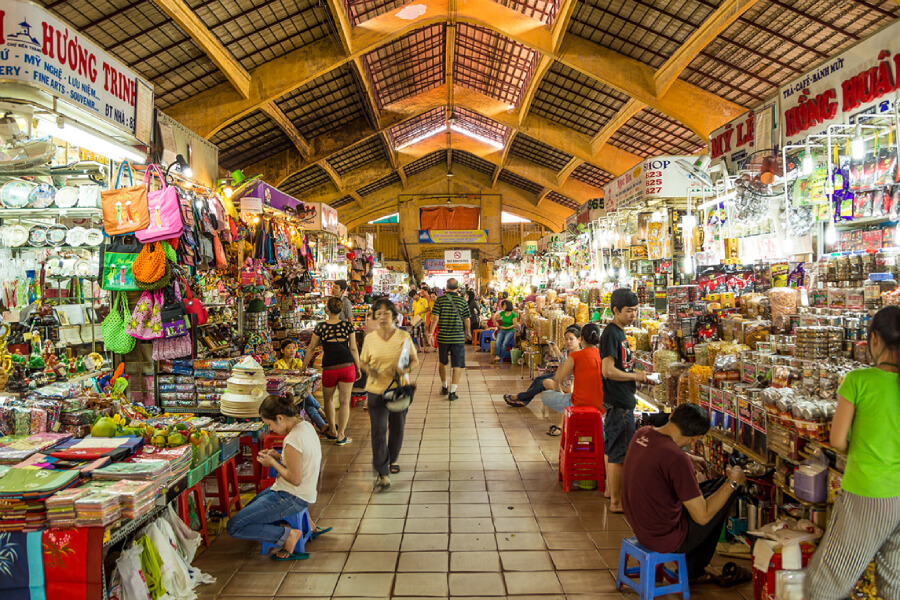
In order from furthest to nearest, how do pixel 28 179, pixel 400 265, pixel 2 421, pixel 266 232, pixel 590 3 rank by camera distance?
pixel 400 265 → pixel 590 3 → pixel 266 232 → pixel 28 179 → pixel 2 421

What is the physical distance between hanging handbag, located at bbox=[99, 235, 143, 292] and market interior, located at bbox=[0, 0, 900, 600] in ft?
0.09

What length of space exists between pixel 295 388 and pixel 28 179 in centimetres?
250

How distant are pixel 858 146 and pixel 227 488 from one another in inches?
186

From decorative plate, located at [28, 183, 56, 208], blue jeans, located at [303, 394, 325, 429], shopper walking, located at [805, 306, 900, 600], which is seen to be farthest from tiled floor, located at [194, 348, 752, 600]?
decorative plate, located at [28, 183, 56, 208]

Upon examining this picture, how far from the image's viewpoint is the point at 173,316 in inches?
172

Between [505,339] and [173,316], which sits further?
[505,339]

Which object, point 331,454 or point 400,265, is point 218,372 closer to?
point 331,454

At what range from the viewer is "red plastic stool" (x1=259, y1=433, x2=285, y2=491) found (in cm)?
395

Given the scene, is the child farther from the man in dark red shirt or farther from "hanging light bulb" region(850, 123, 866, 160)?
"hanging light bulb" region(850, 123, 866, 160)

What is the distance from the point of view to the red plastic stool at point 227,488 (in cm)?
367

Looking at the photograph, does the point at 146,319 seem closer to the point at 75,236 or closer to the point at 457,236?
the point at 75,236

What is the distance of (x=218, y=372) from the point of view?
4.51m

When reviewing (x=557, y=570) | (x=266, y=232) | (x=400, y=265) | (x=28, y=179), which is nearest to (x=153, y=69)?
(x=266, y=232)

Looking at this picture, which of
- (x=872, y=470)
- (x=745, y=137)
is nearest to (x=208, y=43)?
(x=745, y=137)
